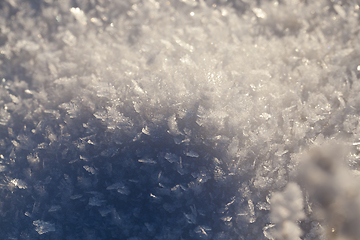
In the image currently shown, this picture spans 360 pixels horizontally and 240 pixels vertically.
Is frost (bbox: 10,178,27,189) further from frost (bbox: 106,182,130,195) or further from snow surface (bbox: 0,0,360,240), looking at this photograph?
frost (bbox: 106,182,130,195)

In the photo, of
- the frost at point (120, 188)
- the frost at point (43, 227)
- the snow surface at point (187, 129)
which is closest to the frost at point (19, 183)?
the snow surface at point (187, 129)

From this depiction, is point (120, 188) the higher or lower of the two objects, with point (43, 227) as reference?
higher

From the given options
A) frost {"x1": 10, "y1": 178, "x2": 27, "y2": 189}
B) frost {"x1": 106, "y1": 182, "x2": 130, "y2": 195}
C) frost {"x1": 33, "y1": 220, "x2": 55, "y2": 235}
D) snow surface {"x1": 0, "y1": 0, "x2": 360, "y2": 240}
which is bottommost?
frost {"x1": 33, "y1": 220, "x2": 55, "y2": 235}

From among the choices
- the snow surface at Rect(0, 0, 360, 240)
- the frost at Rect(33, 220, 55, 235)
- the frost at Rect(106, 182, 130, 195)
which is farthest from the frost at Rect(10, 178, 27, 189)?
the frost at Rect(106, 182, 130, 195)

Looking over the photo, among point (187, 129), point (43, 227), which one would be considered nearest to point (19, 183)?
point (43, 227)

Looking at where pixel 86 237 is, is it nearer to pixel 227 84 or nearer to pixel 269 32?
pixel 227 84

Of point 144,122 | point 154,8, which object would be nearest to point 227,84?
point 144,122

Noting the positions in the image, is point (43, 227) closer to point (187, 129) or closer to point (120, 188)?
point (120, 188)

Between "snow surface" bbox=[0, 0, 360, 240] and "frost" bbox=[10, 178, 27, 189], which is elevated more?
"snow surface" bbox=[0, 0, 360, 240]
